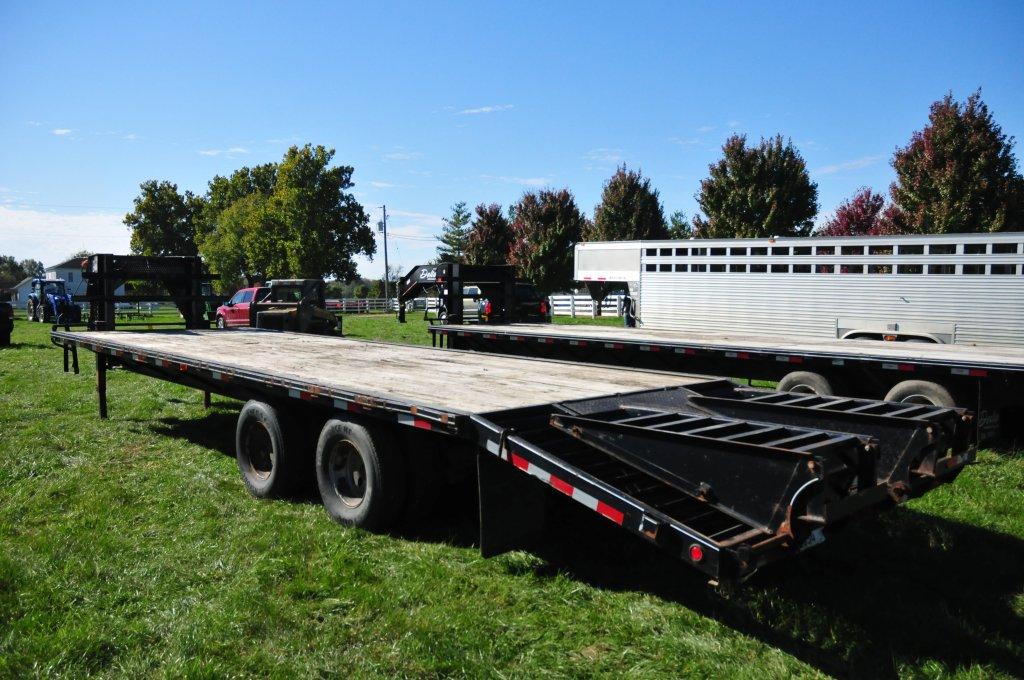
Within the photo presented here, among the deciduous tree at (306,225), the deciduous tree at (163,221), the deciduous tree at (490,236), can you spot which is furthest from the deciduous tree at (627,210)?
the deciduous tree at (163,221)

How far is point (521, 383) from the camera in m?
5.97

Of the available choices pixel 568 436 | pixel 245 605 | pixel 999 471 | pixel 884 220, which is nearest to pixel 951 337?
pixel 999 471

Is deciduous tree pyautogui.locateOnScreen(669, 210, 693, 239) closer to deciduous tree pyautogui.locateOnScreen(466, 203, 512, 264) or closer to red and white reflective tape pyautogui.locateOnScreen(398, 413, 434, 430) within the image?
deciduous tree pyautogui.locateOnScreen(466, 203, 512, 264)

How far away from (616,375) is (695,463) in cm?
278

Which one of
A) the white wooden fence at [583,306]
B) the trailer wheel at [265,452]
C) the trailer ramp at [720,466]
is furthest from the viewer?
the white wooden fence at [583,306]

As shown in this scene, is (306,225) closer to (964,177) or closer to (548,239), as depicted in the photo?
(548,239)

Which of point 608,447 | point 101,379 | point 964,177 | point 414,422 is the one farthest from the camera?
point 964,177

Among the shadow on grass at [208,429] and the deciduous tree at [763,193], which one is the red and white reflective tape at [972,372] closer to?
the shadow on grass at [208,429]

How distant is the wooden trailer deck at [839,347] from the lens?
7.82 meters

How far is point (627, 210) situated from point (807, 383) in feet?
115

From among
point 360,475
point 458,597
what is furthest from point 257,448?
point 458,597

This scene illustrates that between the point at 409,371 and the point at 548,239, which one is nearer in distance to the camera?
the point at 409,371

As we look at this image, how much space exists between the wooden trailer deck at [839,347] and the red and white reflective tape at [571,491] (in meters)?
5.78

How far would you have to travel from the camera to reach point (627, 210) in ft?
140
